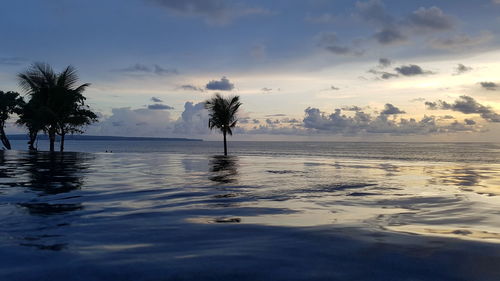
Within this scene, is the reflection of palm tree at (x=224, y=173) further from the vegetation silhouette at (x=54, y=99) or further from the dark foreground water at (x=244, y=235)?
the vegetation silhouette at (x=54, y=99)

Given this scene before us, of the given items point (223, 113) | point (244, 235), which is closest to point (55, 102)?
point (223, 113)

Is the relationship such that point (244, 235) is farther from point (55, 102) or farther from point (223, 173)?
point (55, 102)

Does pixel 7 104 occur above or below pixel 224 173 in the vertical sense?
above

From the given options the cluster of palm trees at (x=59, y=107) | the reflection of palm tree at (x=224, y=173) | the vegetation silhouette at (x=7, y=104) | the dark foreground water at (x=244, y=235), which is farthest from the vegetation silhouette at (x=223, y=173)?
the vegetation silhouette at (x=7, y=104)

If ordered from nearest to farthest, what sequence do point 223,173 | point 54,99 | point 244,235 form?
point 244,235, point 223,173, point 54,99

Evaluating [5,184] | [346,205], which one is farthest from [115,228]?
[5,184]

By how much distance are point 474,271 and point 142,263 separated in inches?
154

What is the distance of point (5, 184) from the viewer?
1167 cm

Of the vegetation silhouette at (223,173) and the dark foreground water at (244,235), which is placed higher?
the dark foreground water at (244,235)

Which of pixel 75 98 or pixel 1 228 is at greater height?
pixel 75 98

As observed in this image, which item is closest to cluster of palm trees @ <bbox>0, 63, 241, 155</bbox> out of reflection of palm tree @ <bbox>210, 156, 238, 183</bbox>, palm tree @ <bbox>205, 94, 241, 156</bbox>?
palm tree @ <bbox>205, 94, 241, 156</bbox>

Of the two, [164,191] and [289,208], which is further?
[164,191]

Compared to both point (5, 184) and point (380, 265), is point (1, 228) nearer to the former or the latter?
point (380, 265)

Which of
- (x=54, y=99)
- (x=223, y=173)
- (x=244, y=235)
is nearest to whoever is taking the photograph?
(x=244, y=235)
